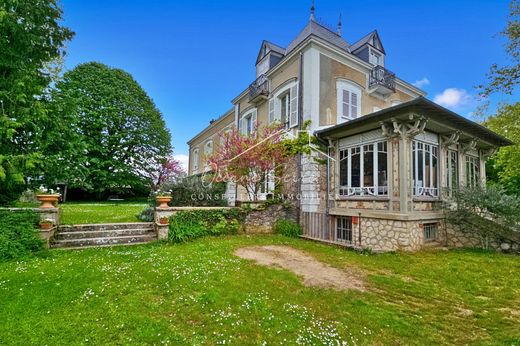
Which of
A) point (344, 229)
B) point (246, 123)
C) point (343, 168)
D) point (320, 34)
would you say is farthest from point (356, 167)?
point (246, 123)

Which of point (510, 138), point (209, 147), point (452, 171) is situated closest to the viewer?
point (452, 171)

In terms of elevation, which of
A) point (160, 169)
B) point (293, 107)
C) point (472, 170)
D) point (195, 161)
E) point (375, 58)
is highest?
point (375, 58)

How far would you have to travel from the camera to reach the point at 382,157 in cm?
812

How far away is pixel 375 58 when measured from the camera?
12812 millimetres

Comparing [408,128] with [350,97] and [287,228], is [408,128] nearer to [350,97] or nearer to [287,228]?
[350,97]

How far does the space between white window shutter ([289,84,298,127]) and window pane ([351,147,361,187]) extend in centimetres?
302

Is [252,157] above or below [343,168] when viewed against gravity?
above

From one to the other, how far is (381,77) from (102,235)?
1359 centimetres

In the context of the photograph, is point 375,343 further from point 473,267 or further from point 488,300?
point 473,267

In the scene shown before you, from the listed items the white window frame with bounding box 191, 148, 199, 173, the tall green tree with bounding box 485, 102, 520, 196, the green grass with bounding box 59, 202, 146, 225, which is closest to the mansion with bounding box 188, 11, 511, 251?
the tall green tree with bounding box 485, 102, 520, 196

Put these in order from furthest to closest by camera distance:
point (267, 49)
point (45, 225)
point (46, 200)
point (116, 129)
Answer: point (116, 129) → point (267, 49) → point (46, 200) → point (45, 225)

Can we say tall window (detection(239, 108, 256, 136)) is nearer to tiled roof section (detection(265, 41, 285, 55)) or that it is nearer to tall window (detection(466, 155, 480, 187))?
tiled roof section (detection(265, 41, 285, 55))

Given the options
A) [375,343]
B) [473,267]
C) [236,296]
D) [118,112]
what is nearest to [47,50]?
[236,296]

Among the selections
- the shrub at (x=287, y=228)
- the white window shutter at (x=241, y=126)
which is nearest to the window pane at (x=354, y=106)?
the shrub at (x=287, y=228)
